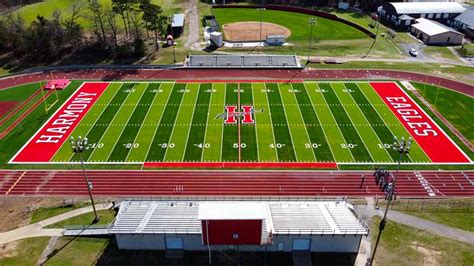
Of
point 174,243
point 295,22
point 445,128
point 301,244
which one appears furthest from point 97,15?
point 445,128

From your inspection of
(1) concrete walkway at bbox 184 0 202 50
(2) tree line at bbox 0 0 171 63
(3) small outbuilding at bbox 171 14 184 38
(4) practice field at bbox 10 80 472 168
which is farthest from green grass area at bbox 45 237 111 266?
(3) small outbuilding at bbox 171 14 184 38

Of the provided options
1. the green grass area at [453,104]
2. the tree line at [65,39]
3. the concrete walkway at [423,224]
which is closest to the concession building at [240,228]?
the concrete walkway at [423,224]

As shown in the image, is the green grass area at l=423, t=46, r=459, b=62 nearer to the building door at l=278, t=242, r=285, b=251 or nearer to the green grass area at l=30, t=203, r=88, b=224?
the building door at l=278, t=242, r=285, b=251

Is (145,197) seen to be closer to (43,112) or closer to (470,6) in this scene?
(43,112)

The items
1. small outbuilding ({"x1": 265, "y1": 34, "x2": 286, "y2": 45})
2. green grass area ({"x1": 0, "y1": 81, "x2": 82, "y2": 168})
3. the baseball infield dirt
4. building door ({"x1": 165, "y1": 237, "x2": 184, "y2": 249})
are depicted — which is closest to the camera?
building door ({"x1": 165, "y1": 237, "x2": 184, "y2": 249})

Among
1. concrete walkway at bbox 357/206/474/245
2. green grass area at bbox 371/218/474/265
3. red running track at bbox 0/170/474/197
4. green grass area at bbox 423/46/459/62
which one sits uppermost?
green grass area at bbox 423/46/459/62

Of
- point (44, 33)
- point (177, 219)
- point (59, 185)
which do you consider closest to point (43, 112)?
point (59, 185)
